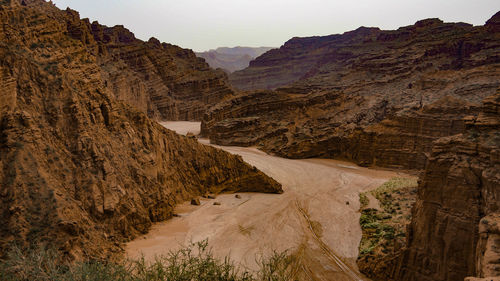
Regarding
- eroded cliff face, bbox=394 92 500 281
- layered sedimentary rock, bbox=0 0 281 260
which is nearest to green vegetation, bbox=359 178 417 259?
eroded cliff face, bbox=394 92 500 281

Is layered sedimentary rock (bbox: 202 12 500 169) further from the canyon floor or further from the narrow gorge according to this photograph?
the canyon floor

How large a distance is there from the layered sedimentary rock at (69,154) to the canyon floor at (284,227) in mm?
1253

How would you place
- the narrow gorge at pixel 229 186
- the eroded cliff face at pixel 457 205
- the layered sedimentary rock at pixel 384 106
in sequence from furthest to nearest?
the layered sedimentary rock at pixel 384 106 → the narrow gorge at pixel 229 186 → the eroded cliff face at pixel 457 205

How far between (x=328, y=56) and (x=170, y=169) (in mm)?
83917

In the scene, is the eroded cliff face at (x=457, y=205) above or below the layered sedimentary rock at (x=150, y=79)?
below

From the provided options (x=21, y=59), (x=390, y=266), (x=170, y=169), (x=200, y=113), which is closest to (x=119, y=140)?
(x=170, y=169)

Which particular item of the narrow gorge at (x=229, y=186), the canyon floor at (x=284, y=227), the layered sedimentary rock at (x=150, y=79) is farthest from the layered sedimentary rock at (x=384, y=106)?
the layered sedimentary rock at (x=150, y=79)

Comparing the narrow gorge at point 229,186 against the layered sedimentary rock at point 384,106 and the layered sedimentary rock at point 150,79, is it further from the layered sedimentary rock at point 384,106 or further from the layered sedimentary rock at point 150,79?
the layered sedimentary rock at point 150,79

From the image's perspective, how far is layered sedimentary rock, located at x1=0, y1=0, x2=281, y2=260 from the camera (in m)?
9.82

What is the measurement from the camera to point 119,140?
14164 millimetres

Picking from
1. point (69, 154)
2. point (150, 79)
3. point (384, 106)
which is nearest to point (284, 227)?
point (69, 154)

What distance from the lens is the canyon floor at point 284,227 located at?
41.0 feet

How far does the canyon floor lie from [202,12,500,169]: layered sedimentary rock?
5520 millimetres

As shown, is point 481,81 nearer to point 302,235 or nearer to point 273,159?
point 273,159
